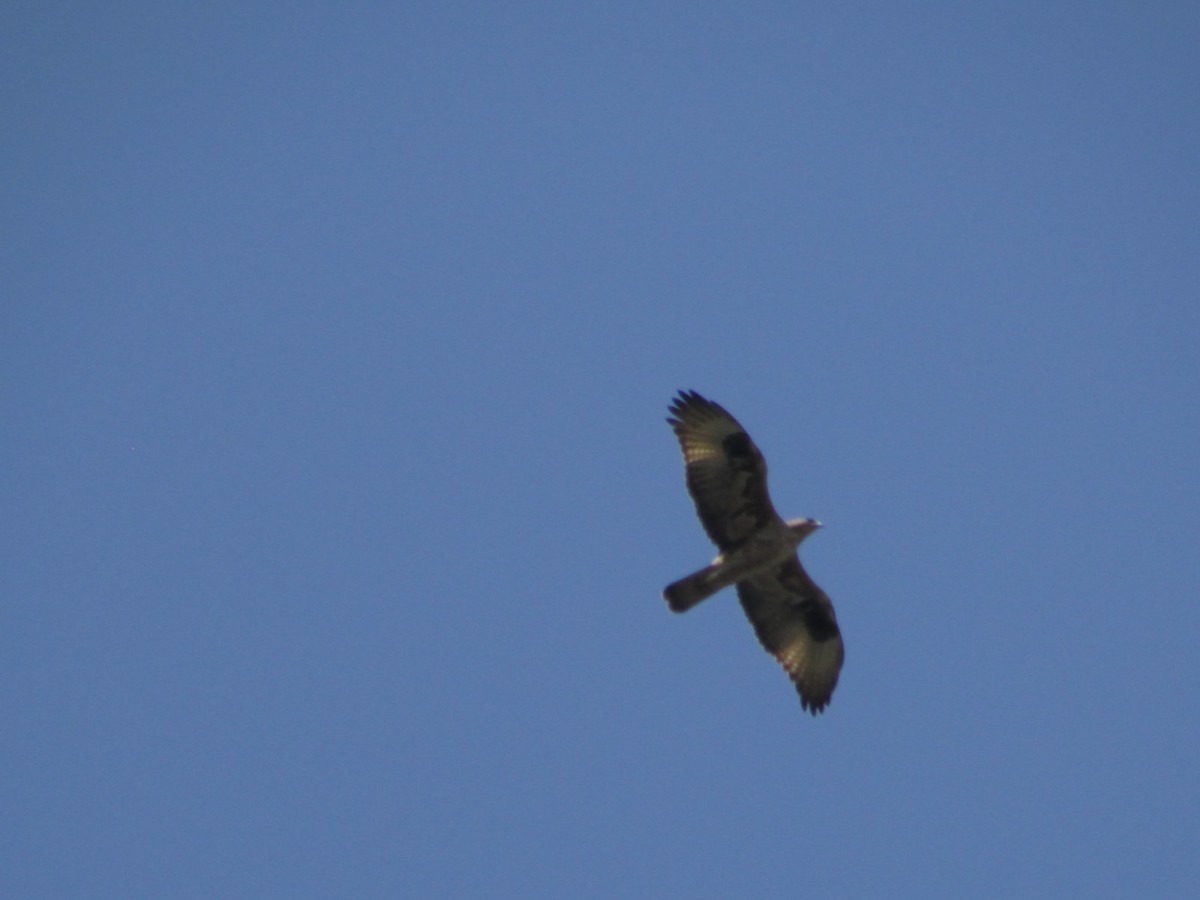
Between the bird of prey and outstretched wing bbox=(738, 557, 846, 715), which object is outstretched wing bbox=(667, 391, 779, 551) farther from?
outstretched wing bbox=(738, 557, 846, 715)

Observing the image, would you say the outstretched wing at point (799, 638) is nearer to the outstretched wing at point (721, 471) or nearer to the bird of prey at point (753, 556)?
the bird of prey at point (753, 556)

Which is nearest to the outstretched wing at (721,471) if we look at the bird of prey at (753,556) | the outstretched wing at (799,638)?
the bird of prey at (753,556)

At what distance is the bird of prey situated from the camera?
1455 cm

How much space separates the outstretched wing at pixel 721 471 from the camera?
47.9 ft

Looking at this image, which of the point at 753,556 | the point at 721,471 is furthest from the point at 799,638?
the point at 721,471

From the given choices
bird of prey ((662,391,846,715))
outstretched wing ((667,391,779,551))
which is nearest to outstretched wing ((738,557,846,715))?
bird of prey ((662,391,846,715))

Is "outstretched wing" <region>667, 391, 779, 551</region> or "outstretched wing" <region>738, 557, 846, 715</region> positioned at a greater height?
"outstretched wing" <region>667, 391, 779, 551</region>

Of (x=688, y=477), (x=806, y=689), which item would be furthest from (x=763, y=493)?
(x=806, y=689)

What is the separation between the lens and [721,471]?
14.7m

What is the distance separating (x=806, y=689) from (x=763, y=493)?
228 cm

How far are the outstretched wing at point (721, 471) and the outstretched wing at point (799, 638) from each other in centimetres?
88

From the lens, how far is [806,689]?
15391mm

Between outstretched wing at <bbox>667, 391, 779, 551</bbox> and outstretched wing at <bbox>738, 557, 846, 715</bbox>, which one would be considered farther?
outstretched wing at <bbox>738, 557, 846, 715</bbox>

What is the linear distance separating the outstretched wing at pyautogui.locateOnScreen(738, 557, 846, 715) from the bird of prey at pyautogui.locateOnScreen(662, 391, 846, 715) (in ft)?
0.03
